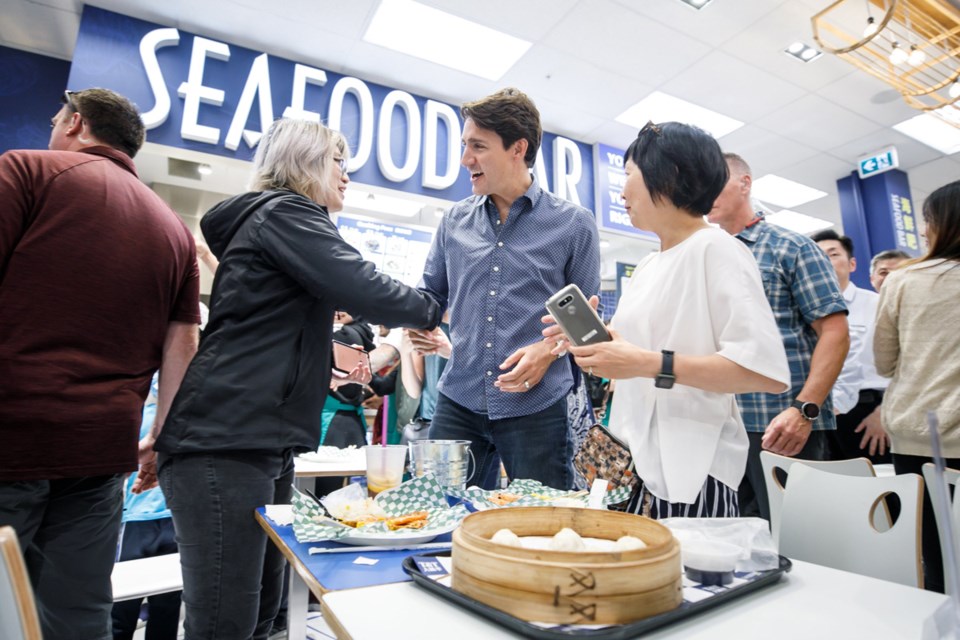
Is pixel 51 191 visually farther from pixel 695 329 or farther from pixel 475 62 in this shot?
pixel 475 62

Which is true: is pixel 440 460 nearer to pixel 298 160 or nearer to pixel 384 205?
pixel 298 160

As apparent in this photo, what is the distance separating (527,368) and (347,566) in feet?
2.37

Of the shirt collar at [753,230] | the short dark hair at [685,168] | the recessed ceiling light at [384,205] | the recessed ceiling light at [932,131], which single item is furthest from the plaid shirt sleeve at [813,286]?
the recessed ceiling light at [932,131]

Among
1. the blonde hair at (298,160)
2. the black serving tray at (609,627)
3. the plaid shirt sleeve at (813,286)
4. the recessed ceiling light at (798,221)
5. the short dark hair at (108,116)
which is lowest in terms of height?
the black serving tray at (609,627)

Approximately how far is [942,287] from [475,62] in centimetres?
323

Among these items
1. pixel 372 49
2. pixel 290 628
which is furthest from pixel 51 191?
Answer: pixel 372 49

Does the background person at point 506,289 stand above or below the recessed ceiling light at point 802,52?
below

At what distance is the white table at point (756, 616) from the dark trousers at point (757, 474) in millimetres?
1247

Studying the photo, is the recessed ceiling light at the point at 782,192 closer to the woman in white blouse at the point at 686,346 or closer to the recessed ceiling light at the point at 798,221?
the recessed ceiling light at the point at 798,221

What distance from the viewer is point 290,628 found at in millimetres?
1138

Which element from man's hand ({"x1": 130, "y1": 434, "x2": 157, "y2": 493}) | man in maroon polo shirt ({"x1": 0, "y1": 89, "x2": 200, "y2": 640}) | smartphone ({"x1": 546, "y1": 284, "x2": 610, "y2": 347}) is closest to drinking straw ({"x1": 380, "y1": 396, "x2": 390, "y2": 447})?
man's hand ({"x1": 130, "y1": 434, "x2": 157, "y2": 493})

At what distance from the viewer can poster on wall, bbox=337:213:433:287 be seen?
4.53 m

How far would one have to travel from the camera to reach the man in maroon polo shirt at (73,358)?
4.24 feet

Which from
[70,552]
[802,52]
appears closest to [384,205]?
A: [802,52]
